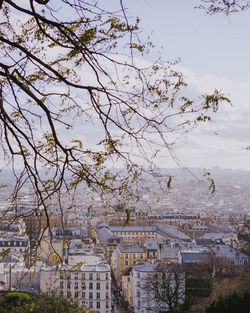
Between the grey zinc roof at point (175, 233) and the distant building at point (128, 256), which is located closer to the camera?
the distant building at point (128, 256)

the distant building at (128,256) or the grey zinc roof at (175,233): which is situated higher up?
the grey zinc roof at (175,233)

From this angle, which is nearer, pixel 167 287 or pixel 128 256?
pixel 167 287

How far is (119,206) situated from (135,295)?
16.5m

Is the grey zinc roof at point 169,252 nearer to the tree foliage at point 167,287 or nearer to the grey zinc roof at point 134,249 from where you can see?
the grey zinc roof at point 134,249

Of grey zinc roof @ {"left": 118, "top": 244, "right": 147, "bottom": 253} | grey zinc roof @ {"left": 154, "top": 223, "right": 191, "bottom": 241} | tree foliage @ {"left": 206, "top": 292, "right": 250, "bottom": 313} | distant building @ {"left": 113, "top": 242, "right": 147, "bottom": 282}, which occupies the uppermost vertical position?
tree foliage @ {"left": 206, "top": 292, "right": 250, "bottom": 313}

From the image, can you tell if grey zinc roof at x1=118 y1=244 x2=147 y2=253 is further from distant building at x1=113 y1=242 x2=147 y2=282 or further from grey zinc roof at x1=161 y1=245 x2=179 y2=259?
grey zinc roof at x1=161 y1=245 x2=179 y2=259

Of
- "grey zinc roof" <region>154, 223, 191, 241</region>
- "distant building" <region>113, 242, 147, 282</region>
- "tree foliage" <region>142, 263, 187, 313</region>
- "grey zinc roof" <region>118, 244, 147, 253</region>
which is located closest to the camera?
"tree foliage" <region>142, 263, 187, 313</region>

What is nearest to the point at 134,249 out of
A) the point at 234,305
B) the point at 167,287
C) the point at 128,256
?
the point at 128,256

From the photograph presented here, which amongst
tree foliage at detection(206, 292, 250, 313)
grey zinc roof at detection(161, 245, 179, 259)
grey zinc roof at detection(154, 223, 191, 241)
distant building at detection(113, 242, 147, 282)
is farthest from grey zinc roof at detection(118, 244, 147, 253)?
tree foliage at detection(206, 292, 250, 313)

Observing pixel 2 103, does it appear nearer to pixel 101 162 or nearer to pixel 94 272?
pixel 101 162

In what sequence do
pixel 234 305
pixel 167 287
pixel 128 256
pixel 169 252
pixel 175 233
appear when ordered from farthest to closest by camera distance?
pixel 175 233 < pixel 128 256 < pixel 169 252 < pixel 167 287 < pixel 234 305

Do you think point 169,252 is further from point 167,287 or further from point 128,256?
point 167,287

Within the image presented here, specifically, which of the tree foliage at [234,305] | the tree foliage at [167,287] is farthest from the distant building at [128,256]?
the tree foliage at [234,305]

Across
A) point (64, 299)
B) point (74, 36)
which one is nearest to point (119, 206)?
point (74, 36)
